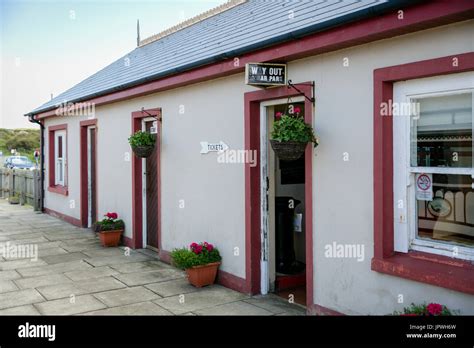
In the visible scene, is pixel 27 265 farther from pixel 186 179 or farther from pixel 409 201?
pixel 409 201

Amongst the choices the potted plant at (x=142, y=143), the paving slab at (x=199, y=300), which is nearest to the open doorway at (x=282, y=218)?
the paving slab at (x=199, y=300)

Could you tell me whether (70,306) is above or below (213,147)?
below

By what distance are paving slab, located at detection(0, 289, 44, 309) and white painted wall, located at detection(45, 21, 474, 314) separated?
2.43 metres

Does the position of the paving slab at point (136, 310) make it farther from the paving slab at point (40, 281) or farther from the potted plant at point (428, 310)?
the potted plant at point (428, 310)

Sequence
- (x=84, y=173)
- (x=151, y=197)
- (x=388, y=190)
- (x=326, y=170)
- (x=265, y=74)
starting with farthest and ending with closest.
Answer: (x=84, y=173) → (x=151, y=197) → (x=265, y=74) → (x=326, y=170) → (x=388, y=190)

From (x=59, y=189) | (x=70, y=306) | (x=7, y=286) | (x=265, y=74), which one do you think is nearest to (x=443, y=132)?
(x=265, y=74)

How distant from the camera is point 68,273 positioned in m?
7.50

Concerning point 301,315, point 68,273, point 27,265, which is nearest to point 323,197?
point 301,315

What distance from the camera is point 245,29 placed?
24.3 ft

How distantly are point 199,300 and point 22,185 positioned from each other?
13976mm

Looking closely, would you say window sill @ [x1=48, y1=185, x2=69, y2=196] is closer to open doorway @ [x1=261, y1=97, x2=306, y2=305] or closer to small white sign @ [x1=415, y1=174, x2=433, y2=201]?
open doorway @ [x1=261, y1=97, x2=306, y2=305]

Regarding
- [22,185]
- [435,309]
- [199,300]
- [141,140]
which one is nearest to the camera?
[435,309]

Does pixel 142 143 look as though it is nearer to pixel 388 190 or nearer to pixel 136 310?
pixel 136 310

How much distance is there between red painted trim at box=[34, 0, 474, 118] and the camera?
3791 mm
